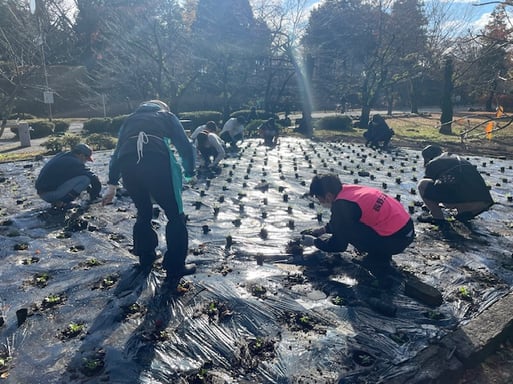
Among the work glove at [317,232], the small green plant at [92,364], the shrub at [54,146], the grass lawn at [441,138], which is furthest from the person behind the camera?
the grass lawn at [441,138]

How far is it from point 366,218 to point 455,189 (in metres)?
2.20

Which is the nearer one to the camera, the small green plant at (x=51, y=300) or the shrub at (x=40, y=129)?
the small green plant at (x=51, y=300)

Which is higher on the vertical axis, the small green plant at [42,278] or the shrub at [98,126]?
the shrub at [98,126]

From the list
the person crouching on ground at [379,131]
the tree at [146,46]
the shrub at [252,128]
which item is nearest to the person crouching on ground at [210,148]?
the person crouching on ground at [379,131]

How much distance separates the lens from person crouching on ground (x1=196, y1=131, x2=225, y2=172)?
957 centimetres

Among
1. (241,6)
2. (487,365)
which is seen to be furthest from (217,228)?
(241,6)

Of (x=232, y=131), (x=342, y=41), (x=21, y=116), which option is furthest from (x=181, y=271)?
(x=342, y=41)

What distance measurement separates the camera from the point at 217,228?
221 inches

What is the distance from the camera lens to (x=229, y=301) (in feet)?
11.5

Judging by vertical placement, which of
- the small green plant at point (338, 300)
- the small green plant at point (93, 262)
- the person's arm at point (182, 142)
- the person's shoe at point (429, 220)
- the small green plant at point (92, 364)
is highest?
the person's arm at point (182, 142)

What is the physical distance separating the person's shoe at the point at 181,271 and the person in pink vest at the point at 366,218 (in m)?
1.53

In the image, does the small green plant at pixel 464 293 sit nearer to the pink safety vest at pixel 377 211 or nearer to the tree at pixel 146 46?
the pink safety vest at pixel 377 211

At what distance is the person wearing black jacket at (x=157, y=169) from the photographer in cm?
372

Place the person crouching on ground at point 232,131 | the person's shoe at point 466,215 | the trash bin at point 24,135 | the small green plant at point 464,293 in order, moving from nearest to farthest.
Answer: the small green plant at point 464,293, the person's shoe at point 466,215, the person crouching on ground at point 232,131, the trash bin at point 24,135
